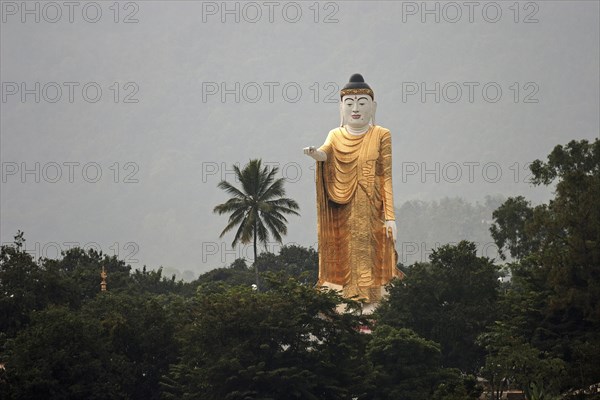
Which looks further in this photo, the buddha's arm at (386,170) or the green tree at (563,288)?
the buddha's arm at (386,170)

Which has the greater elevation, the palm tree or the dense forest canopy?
the palm tree

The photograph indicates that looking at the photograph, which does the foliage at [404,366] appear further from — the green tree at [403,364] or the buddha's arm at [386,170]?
the buddha's arm at [386,170]

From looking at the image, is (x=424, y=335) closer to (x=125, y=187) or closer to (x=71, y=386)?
(x=71, y=386)

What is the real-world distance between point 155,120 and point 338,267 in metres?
155

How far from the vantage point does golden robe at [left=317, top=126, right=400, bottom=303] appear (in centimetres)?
3997

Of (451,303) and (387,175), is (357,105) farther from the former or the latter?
(451,303)

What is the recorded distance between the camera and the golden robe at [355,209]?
3997 cm

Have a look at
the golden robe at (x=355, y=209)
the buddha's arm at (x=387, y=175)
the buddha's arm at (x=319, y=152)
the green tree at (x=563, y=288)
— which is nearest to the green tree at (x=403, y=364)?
the green tree at (x=563, y=288)

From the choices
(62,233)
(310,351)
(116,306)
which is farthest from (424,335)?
(62,233)

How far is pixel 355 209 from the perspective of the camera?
40.2 meters

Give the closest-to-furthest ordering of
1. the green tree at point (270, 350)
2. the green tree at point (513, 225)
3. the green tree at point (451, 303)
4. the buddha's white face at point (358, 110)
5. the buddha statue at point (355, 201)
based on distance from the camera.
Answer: the green tree at point (270, 350)
the green tree at point (451, 303)
the buddha statue at point (355, 201)
the buddha's white face at point (358, 110)
the green tree at point (513, 225)

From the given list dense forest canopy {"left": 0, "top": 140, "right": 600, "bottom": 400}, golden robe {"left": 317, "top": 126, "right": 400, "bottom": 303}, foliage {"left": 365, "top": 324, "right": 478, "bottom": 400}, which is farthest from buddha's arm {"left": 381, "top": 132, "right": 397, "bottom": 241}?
foliage {"left": 365, "top": 324, "right": 478, "bottom": 400}

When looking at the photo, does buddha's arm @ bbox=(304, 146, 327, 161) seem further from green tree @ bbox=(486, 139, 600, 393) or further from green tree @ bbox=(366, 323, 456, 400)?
green tree @ bbox=(366, 323, 456, 400)

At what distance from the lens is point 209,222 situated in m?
171
